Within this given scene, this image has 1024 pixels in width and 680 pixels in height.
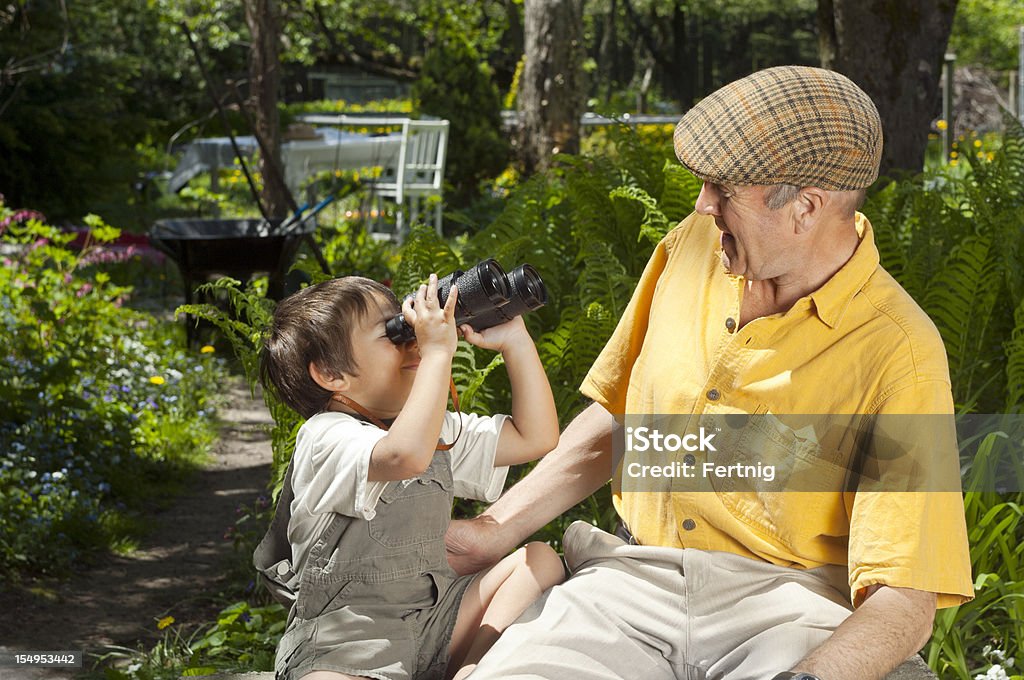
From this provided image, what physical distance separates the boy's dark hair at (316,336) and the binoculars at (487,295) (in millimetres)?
74

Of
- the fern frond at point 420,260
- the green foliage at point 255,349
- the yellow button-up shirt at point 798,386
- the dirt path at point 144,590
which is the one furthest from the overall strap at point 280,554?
the fern frond at point 420,260

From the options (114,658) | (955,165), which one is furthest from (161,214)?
(114,658)

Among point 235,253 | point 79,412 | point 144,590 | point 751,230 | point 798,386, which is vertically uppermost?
point 751,230

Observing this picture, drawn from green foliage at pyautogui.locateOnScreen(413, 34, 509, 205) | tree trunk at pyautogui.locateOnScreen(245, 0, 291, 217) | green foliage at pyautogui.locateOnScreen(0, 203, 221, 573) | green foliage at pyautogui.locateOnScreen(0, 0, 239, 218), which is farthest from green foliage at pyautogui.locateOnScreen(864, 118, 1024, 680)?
green foliage at pyautogui.locateOnScreen(413, 34, 509, 205)

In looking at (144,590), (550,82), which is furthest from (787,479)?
(550,82)

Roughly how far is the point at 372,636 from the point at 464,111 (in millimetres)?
11414

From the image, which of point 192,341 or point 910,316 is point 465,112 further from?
point 910,316

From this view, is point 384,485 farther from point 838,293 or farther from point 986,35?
point 986,35

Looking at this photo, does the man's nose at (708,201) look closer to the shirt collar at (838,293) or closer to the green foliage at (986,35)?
the shirt collar at (838,293)

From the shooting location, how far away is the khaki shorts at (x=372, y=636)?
2045 millimetres

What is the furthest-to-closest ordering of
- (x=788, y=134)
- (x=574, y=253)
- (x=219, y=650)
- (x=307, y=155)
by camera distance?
1. (x=307, y=155)
2. (x=574, y=253)
3. (x=219, y=650)
4. (x=788, y=134)

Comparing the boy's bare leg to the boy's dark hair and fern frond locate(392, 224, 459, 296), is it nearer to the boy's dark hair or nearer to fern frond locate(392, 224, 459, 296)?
the boy's dark hair

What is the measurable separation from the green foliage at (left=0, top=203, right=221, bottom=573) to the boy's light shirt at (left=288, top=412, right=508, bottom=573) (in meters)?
2.49

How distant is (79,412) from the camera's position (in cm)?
527
